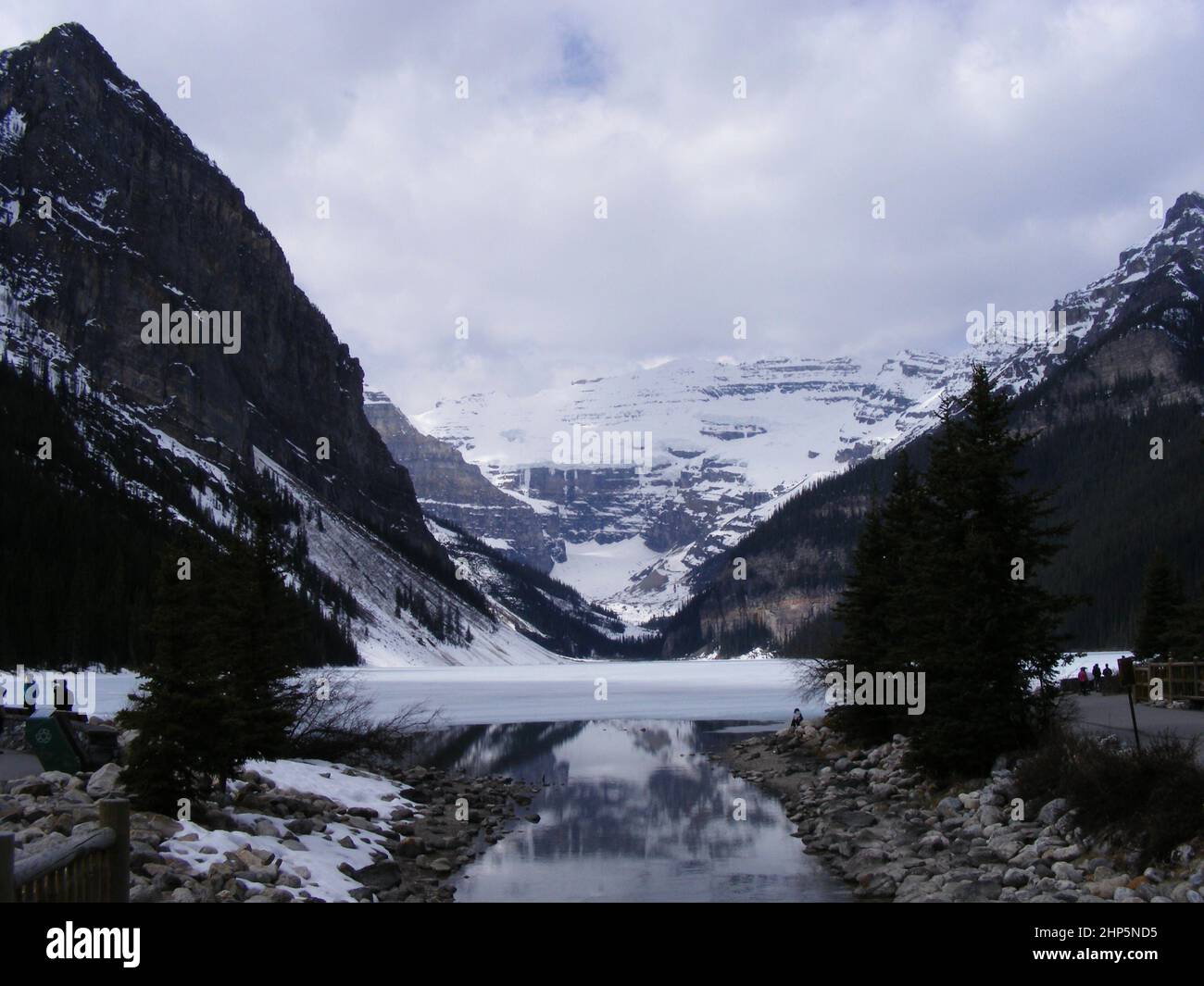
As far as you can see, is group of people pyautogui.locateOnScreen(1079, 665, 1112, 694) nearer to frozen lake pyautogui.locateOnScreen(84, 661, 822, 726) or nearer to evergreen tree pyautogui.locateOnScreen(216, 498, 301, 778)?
frozen lake pyautogui.locateOnScreen(84, 661, 822, 726)

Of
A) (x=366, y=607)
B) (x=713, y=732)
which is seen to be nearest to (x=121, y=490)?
(x=366, y=607)

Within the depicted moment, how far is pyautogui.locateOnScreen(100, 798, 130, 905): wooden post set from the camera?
33.9ft

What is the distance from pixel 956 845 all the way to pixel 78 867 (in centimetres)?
1935

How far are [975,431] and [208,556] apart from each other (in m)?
19.7

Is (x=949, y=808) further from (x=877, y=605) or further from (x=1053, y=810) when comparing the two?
(x=877, y=605)

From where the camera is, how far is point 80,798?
1934 cm

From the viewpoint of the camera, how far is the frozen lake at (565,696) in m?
75.1

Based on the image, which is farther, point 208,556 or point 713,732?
point 713,732

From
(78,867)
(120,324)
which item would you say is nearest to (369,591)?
(120,324)
